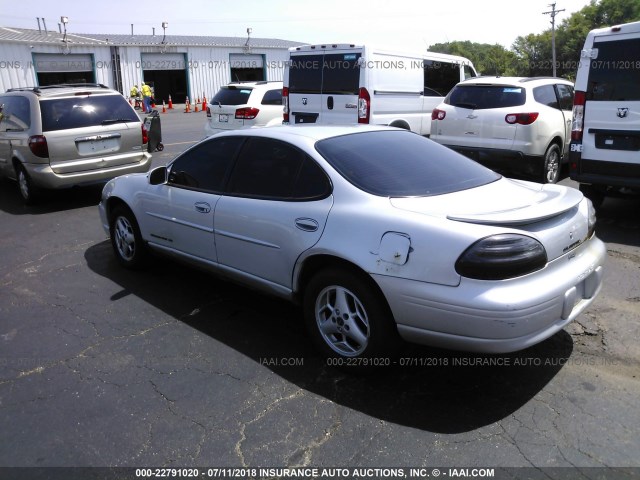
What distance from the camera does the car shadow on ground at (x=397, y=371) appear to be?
3.05m

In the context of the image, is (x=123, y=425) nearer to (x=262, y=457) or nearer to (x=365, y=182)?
(x=262, y=457)

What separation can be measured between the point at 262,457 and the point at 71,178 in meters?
6.31

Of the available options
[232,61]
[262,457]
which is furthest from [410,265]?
[232,61]

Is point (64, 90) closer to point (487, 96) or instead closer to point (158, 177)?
point (158, 177)

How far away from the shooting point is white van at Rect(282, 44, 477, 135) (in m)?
8.95

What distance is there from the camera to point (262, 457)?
2717 millimetres

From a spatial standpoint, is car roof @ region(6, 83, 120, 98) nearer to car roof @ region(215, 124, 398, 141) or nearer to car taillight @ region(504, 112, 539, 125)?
car roof @ region(215, 124, 398, 141)

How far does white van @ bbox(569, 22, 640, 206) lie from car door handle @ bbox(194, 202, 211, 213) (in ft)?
15.3

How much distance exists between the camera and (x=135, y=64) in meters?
36.2

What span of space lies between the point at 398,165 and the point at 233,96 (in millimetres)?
8691

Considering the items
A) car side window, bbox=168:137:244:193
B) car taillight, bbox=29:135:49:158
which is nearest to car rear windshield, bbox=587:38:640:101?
car side window, bbox=168:137:244:193

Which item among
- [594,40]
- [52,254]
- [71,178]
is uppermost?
[594,40]

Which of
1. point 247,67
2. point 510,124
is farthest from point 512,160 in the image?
point 247,67

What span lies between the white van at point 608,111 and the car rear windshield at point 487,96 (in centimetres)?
189
